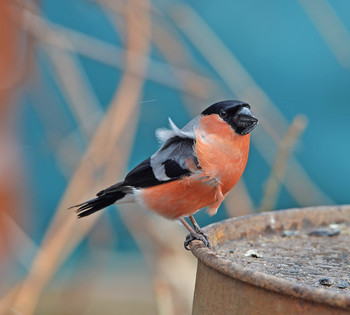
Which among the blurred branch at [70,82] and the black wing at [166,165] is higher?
the blurred branch at [70,82]

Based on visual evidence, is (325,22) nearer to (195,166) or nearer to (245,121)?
(245,121)

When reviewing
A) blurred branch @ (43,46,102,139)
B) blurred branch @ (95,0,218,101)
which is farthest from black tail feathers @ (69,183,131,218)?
blurred branch @ (95,0,218,101)

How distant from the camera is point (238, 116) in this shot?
168 centimetres

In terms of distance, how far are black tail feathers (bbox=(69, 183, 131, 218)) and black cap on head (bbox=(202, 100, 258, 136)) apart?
36cm

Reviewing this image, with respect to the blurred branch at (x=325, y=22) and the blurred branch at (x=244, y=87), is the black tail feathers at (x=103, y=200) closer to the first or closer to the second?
the blurred branch at (x=244, y=87)

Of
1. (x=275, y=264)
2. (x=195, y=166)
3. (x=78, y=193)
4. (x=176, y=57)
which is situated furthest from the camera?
(x=176, y=57)

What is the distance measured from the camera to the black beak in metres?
1.65

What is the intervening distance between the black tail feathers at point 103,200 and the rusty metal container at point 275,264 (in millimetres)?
390

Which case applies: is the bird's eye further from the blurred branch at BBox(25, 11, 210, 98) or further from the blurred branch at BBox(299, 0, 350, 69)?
the blurred branch at BBox(299, 0, 350, 69)

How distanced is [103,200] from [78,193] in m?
0.45

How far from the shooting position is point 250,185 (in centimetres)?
367

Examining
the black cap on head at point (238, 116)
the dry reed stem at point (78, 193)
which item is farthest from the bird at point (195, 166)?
the dry reed stem at point (78, 193)

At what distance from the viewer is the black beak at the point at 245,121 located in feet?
5.42

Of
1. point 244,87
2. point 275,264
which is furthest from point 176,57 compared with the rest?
point 275,264
